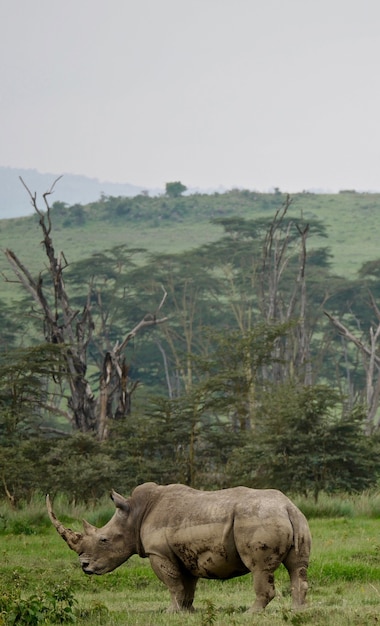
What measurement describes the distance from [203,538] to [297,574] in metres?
0.84

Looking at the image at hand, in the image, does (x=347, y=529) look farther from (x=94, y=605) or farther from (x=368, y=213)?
(x=368, y=213)

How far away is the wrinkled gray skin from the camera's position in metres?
9.17

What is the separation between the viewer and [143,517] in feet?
33.4

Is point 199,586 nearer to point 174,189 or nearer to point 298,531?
point 298,531

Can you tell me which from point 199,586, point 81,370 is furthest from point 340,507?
point 81,370

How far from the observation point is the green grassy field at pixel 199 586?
8805 millimetres

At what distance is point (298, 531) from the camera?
30.3 ft

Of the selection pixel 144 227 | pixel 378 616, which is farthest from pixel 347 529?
pixel 144 227

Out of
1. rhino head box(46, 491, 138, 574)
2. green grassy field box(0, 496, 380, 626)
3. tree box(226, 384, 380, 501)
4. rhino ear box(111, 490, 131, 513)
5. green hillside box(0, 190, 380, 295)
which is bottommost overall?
green hillside box(0, 190, 380, 295)

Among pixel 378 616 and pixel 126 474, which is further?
pixel 126 474

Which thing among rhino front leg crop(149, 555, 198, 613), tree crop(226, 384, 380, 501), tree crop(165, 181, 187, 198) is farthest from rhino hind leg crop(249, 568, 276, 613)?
tree crop(165, 181, 187, 198)

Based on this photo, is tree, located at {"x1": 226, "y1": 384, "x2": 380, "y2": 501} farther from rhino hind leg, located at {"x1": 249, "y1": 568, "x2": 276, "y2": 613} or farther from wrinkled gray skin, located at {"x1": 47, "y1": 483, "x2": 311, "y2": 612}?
rhino hind leg, located at {"x1": 249, "y1": 568, "x2": 276, "y2": 613}

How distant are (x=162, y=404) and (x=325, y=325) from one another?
3039cm

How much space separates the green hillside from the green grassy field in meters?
60.7
